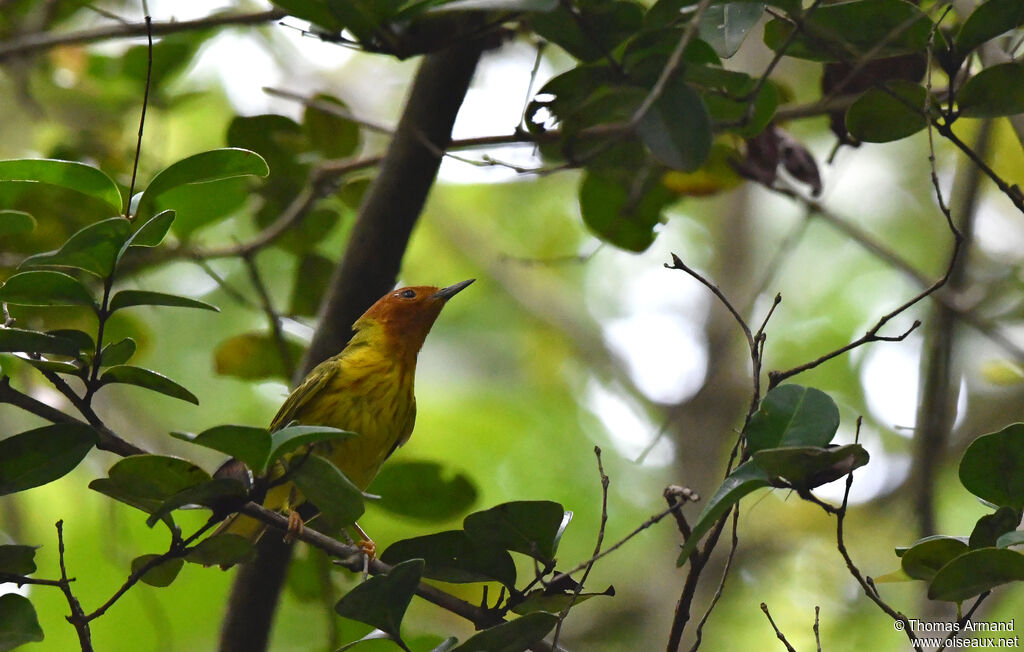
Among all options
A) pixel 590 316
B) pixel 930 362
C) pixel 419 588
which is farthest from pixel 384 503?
pixel 590 316

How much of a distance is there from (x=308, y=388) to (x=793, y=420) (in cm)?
187

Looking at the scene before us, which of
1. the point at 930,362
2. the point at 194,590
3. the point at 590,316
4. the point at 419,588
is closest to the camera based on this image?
the point at 419,588

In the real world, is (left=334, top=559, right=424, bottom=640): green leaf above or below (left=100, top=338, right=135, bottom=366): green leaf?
below

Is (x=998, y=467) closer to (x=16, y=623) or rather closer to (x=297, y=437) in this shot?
(x=297, y=437)

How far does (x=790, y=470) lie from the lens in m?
1.69

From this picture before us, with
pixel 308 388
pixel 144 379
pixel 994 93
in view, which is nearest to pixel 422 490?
pixel 308 388

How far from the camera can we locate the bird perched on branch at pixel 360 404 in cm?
330

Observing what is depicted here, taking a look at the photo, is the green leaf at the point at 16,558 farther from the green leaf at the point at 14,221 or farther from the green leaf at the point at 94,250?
the green leaf at the point at 14,221

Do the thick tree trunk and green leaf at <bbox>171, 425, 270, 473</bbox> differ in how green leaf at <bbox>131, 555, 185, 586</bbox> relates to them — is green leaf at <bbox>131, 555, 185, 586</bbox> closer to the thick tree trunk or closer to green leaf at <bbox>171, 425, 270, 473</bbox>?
green leaf at <bbox>171, 425, 270, 473</bbox>

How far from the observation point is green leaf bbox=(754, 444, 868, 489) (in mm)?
1653

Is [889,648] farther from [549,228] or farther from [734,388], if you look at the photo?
[549,228]

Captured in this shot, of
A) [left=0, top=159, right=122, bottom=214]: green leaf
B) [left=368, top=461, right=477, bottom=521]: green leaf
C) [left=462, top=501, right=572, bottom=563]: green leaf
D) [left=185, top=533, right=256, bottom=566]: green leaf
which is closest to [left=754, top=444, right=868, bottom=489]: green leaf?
[left=462, top=501, right=572, bottom=563]: green leaf

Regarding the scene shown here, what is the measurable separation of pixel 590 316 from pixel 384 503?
4829 mm

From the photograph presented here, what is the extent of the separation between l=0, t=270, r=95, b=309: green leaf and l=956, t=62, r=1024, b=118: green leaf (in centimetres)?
203
